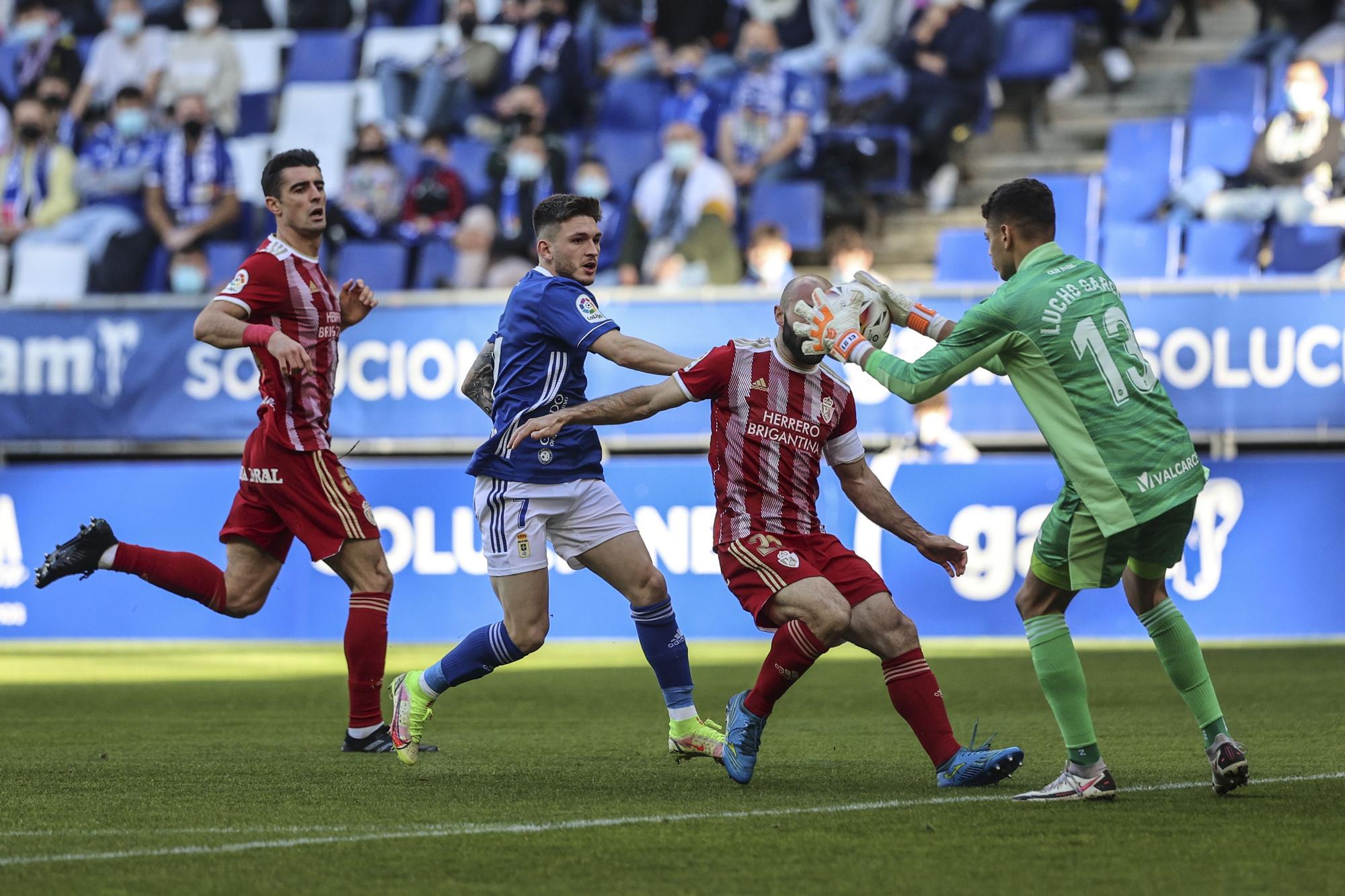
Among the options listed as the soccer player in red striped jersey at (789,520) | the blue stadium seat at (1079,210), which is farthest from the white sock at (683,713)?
the blue stadium seat at (1079,210)

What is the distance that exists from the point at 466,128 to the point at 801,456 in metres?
11.7

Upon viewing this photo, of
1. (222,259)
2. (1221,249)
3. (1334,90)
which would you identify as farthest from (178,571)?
(1334,90)

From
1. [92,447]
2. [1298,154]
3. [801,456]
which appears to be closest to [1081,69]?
[1298,154]

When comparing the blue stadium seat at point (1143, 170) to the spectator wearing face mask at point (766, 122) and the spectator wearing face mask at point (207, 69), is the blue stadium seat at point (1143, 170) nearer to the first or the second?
the spectator wearing face mask at point (766, 122)

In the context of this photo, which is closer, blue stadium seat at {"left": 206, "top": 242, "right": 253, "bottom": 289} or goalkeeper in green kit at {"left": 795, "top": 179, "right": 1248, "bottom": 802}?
goalkeeper in green kit at {"left": 795, "top": 179, "right": 1248, "bottom": 802}

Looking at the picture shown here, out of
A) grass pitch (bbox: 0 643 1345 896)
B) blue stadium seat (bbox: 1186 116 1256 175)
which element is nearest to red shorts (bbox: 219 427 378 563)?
grass pitch (bbox: 0 643 1345 896)

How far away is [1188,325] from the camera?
12.4 metres

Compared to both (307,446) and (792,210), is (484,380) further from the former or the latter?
(792,210)

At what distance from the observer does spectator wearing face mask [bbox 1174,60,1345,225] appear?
13734 millimetres

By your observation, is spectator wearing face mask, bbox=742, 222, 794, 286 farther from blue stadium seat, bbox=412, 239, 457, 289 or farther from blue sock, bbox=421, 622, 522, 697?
blue sock, bbox=421, 622, 522, 697

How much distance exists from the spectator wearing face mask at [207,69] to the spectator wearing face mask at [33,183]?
1.33 m

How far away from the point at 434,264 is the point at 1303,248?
275 inches

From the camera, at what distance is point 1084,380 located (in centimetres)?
544

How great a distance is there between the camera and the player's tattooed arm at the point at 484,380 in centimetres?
675
